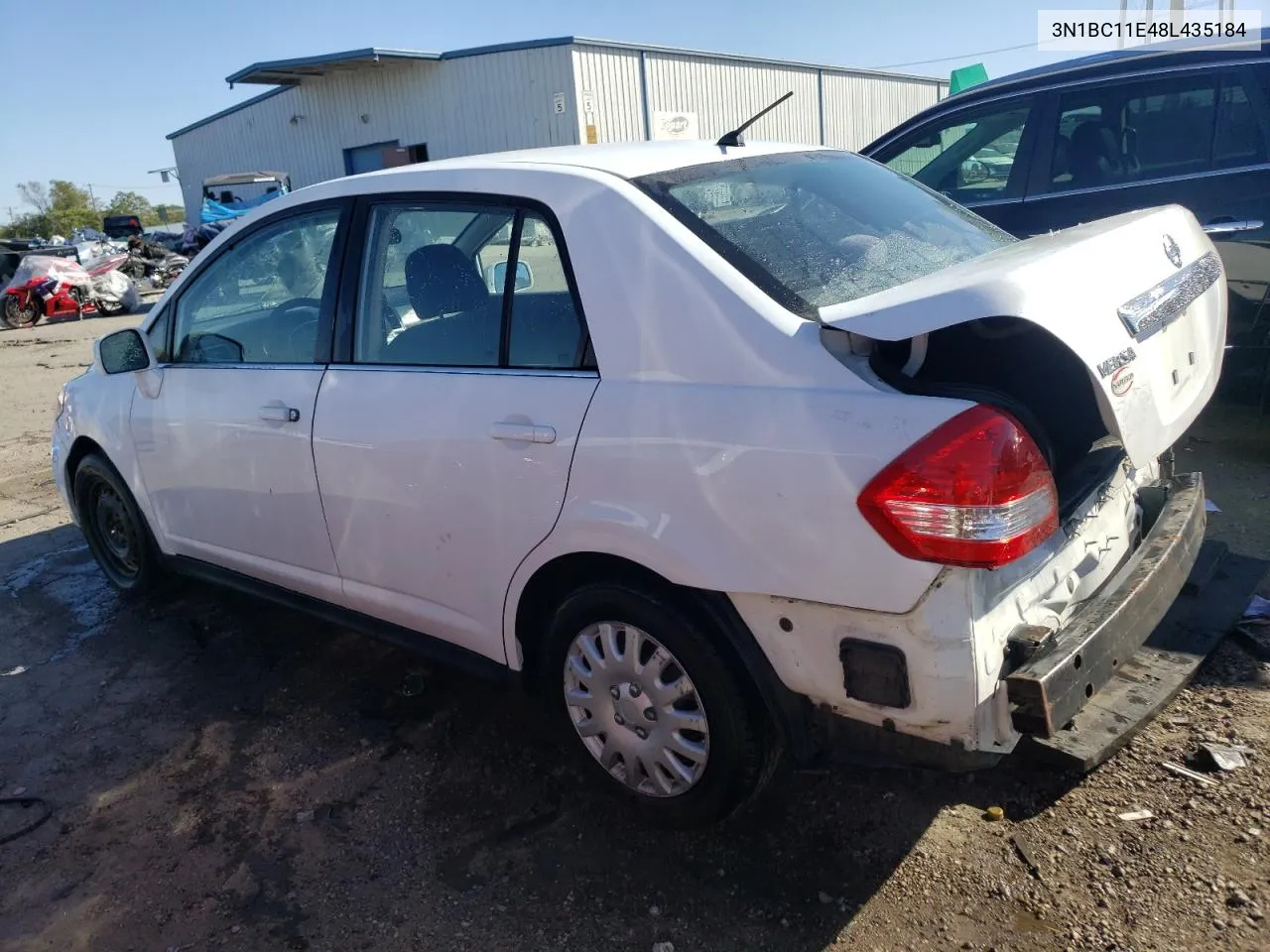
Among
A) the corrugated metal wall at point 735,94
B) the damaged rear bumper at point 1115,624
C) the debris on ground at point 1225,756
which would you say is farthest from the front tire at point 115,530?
the corrugated metal wall at point 735,94

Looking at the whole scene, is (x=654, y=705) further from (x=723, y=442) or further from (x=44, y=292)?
(x=44, y=292)

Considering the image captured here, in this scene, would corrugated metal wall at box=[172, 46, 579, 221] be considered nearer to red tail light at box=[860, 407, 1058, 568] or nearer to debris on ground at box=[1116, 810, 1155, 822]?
debris on ground at box=[1116, 810, 1155, 822]

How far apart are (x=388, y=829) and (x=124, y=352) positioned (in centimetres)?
234

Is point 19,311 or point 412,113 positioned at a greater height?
point 412,113

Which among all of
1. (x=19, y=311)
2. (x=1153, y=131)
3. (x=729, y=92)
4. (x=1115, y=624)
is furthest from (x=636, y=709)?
(x=729, y=92)

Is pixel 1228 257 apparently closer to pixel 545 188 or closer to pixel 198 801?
pixel 545 188

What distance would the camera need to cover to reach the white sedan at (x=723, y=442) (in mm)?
2025

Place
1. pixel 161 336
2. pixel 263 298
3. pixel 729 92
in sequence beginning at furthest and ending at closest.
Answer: pixel 729 92
pixel 161 336
pixel 263 298

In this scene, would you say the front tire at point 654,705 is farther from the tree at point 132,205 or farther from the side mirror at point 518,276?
the tree at point 132,205

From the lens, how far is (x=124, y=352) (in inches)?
157

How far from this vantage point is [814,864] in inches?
100

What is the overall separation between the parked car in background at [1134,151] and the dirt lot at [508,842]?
2.32 meters

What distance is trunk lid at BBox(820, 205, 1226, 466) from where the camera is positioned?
1.97 m

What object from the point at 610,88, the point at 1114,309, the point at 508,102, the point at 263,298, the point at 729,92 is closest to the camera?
the point at 1114,309
